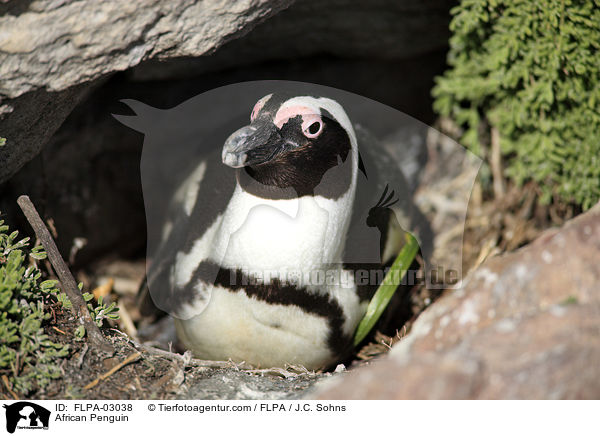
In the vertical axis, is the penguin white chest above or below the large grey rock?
below

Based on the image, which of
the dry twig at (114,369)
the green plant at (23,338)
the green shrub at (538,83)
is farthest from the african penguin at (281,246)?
the green shrub at (538,83)

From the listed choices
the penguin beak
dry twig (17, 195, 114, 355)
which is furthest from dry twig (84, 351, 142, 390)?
the penguin beak

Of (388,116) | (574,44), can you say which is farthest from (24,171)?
(574,44)

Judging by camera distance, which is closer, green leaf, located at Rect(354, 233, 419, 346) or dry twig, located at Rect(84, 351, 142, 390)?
dry twig, located at Rect(84, 351, 142, 390)

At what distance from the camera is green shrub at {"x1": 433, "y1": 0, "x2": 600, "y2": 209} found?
2.54m

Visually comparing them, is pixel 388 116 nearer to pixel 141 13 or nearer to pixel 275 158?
pixel 275 158

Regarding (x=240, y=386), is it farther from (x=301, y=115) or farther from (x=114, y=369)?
(x=301, y=115)

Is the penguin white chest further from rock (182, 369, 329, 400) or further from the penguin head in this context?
rock (182, 369, 329, 400)

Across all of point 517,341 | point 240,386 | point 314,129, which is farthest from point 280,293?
point 517,341

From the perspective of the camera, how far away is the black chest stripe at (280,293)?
2.19 m

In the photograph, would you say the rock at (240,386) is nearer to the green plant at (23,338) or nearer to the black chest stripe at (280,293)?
the black chest stripe at (280,293)

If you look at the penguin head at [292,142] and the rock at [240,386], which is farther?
the penguin head at [292,142]

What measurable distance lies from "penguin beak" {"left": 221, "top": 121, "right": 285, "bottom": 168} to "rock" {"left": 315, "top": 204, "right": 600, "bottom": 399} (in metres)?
0.84
